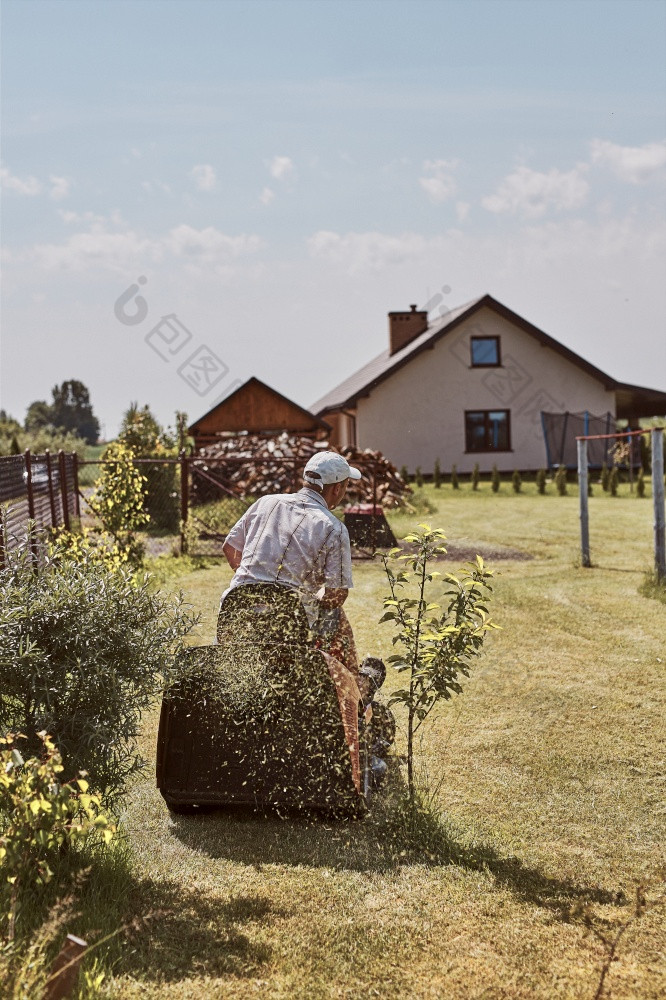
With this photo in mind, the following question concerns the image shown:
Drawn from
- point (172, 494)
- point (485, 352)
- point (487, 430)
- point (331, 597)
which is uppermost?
point (485, 352)

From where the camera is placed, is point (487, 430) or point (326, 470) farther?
point (487, 430)

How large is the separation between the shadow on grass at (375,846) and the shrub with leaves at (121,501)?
8.03 m

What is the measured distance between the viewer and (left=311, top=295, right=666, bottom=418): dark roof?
30875 millimetres

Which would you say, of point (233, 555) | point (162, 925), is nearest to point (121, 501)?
point (233, 555)

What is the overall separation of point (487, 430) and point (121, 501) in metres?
22.2

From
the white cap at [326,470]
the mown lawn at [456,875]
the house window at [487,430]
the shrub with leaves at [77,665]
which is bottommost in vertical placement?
the mown lawn at [456,875]

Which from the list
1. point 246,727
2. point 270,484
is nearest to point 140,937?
point 246,727

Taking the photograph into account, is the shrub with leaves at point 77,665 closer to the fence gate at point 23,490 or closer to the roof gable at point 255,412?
the fence gate at point 23,490

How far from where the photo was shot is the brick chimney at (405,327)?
35656 mm

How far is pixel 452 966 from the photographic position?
344cm

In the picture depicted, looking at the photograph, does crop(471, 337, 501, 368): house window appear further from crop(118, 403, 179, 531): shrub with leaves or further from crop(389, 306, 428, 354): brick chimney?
crop(118, 403, 179, 531): shrub with leaves

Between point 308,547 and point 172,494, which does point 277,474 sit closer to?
point 172,494

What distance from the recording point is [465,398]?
106 feet

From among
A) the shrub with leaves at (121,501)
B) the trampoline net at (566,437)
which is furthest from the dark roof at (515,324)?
the shrub with leaves at (121,501)
